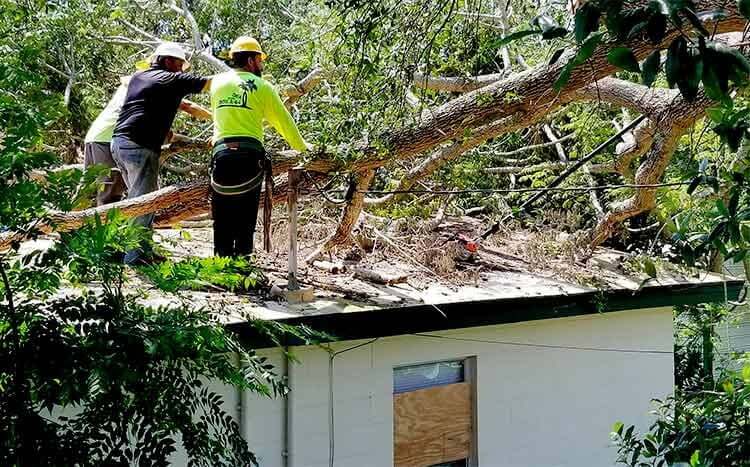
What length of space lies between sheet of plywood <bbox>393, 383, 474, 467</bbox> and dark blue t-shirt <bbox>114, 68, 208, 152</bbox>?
2915 mm

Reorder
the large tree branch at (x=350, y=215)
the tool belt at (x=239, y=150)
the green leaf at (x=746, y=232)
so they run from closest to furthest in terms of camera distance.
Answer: the green leaf at (x=746, y=232)
the tool belt at (x=239, y=150)
the large tree branch at (x=350, y=215)

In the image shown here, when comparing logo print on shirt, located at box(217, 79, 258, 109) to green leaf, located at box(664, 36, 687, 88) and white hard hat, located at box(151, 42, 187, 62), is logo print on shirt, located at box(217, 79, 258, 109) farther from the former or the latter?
green leaf, located at box(664, 36, 687, 88)

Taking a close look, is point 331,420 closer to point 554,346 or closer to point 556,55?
point 554,346

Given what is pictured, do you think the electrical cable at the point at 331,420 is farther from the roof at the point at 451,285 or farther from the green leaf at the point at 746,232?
the green leaf at the point at 746,232

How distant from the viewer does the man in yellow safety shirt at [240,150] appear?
6.10m

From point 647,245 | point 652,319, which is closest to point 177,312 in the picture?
point 652,319

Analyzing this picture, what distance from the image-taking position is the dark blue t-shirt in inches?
260

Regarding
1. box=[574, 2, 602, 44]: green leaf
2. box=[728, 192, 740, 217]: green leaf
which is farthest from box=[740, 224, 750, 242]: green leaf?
box=[574, 2, 602, 44]: green leaf

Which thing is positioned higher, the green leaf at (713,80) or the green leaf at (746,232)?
the green leaf at (713,80)

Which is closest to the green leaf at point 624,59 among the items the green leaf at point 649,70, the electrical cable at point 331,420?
the green leaf at point 649,70

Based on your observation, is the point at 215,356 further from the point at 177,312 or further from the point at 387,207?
the point at 387,207

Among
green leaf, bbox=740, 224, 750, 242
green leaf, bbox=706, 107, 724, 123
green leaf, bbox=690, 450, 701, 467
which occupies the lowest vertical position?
green leaf, bbox=690, 450, 701, 467

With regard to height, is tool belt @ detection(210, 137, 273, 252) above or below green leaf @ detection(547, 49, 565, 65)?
above

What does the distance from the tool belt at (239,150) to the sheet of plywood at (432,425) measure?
2.05 metres
